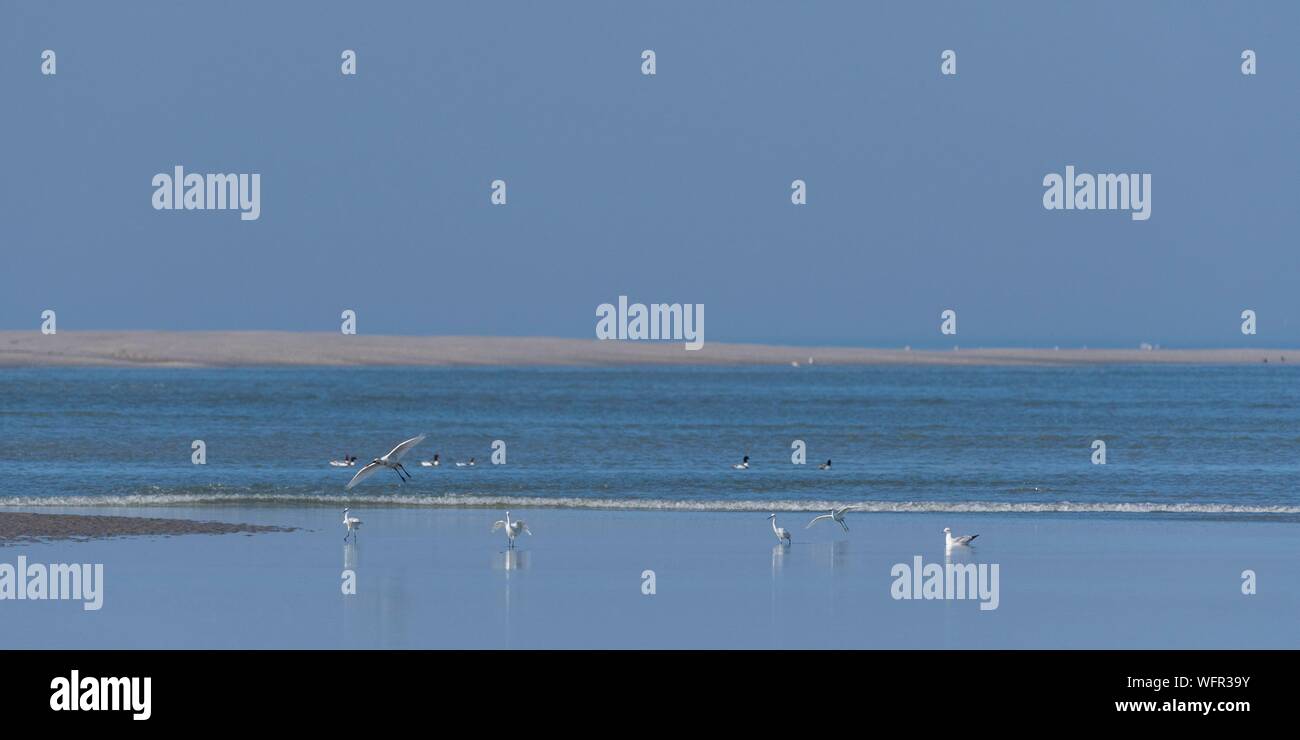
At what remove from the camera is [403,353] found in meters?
110

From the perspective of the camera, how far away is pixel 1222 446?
3784 cm

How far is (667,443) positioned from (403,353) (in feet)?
237

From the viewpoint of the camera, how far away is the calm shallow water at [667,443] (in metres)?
27.7

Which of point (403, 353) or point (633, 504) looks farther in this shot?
point (403, 353)

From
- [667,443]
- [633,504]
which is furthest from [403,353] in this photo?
[633,504]

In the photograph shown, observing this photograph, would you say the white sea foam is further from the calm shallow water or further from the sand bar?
the sand bar

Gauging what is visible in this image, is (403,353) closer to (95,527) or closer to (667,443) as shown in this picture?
(667,443)

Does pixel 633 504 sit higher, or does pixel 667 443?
pixel 667 443

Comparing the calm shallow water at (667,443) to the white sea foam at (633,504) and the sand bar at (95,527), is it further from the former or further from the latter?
the sand bar at (95,527)

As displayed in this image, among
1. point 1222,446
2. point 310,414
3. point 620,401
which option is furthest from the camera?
point 620,401

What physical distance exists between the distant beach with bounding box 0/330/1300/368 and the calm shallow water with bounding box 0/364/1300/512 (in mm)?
25409
